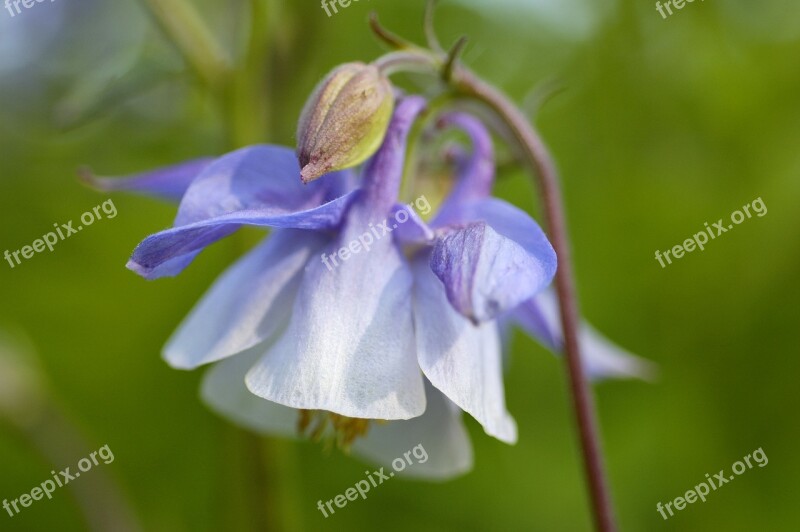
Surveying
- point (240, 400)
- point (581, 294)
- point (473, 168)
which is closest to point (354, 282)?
point (473, 168)

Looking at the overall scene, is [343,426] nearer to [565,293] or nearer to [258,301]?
[258,301]

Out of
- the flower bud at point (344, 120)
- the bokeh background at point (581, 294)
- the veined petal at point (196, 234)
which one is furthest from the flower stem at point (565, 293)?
the bokeh background at point (581, 294)

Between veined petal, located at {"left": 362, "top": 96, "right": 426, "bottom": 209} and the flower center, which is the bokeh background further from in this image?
veined petal, located at {"left": 362, "top": 96, "right": 426, "bottom": 209}

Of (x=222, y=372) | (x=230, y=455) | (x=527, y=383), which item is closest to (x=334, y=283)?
(x=222, y=372)

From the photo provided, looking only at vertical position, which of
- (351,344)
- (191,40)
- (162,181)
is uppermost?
(191,40)

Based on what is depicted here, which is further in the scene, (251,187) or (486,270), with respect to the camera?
(251,187)

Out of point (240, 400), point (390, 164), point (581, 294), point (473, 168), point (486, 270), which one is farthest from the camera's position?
point (581, 294)

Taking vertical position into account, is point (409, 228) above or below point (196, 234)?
below

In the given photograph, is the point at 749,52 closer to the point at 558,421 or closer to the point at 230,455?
the point at 558,421

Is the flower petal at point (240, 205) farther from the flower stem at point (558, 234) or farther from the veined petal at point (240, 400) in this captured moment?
the veined petal at point (240, 400)
